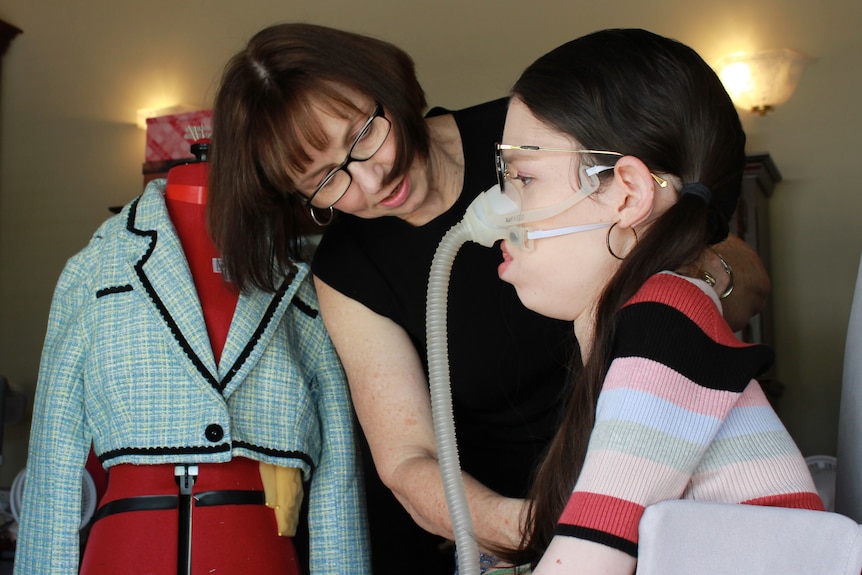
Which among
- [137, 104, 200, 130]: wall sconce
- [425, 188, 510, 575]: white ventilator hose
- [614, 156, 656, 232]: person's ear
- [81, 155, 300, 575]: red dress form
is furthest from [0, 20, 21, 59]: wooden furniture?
[614, 156, 656, 232]: person's ear

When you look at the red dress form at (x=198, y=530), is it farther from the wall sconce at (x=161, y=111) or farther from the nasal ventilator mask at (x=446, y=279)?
the wall sconce at (x=161, y=111)

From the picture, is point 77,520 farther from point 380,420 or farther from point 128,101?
Result: point 128,101

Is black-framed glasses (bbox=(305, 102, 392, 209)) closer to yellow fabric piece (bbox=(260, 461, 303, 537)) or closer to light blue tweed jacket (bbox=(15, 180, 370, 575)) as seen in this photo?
light blue tweed jacket (bbox=(15, 180, 370, 575))

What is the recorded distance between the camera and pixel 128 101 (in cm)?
497

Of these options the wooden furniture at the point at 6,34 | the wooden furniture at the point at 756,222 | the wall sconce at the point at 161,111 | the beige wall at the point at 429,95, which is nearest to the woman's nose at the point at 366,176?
the wooden furniture at the point at 756,222

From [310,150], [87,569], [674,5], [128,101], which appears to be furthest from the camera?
[128,101]

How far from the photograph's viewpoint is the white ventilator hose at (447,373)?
1035mm

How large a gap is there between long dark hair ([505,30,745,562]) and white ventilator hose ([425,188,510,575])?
75 millimetres

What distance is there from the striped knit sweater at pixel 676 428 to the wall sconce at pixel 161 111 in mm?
4174

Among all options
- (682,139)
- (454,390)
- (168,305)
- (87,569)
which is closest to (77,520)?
(87,569)

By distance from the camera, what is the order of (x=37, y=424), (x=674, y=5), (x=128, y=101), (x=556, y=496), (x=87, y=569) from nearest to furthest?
(x=556, y=496) < (x=87, y=569) < (x=37, y=424) < (x=674, y=5) < (x=128, y=101)

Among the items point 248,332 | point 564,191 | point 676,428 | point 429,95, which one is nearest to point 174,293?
point 248,332

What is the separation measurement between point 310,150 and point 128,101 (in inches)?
155

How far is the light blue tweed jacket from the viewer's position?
154cm
